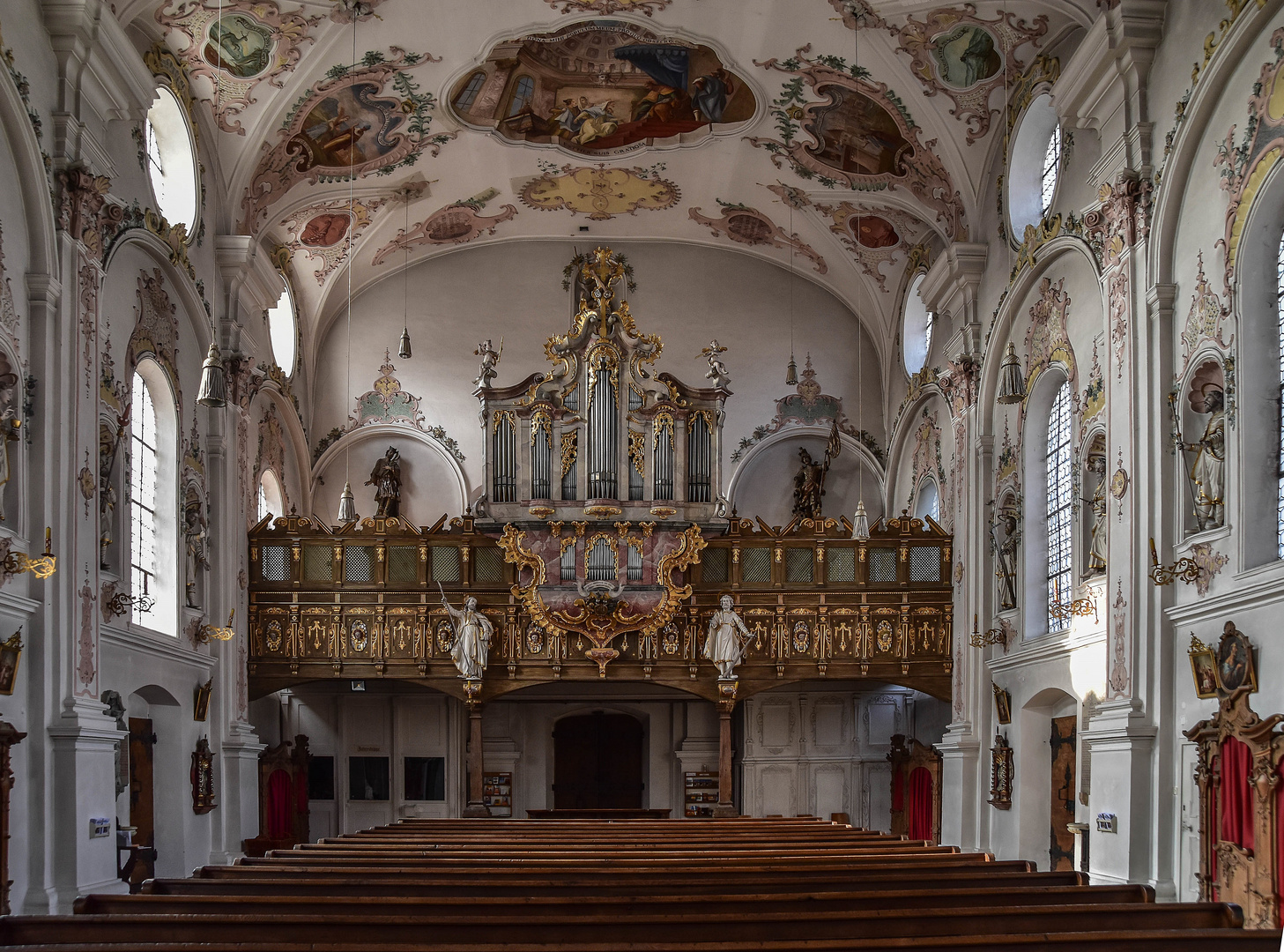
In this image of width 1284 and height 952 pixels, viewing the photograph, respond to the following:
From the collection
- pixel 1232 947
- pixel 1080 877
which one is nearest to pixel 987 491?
pixel 1080 877

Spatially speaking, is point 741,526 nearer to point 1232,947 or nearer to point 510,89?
point 510,89

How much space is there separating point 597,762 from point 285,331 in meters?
11.3

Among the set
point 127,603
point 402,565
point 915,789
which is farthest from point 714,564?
point 127,603

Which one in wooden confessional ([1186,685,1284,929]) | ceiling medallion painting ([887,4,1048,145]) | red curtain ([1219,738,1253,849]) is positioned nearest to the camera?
wooden confessional ([1186,685,1284,929])

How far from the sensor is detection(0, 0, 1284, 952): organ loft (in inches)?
534

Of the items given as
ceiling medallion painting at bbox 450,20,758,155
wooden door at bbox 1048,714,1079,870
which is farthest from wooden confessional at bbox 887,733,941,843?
ceiling medallion painting at bbox 450,20,758,155

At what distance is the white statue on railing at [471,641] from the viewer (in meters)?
23.3

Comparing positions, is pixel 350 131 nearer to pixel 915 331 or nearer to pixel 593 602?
pixel 593 602

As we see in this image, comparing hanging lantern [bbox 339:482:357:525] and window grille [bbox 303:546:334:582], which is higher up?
hanging lantern [bbox 339:482:357:525]

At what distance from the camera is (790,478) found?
29.7m

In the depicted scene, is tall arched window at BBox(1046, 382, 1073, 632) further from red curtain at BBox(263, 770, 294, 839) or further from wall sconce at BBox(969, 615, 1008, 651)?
red curtain at BBox(263, 770, 294, 839)

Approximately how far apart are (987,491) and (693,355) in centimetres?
926

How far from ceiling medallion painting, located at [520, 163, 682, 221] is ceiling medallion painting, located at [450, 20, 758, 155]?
1.11 m

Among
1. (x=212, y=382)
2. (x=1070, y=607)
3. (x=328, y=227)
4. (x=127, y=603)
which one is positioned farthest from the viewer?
(x=328, y=227)
